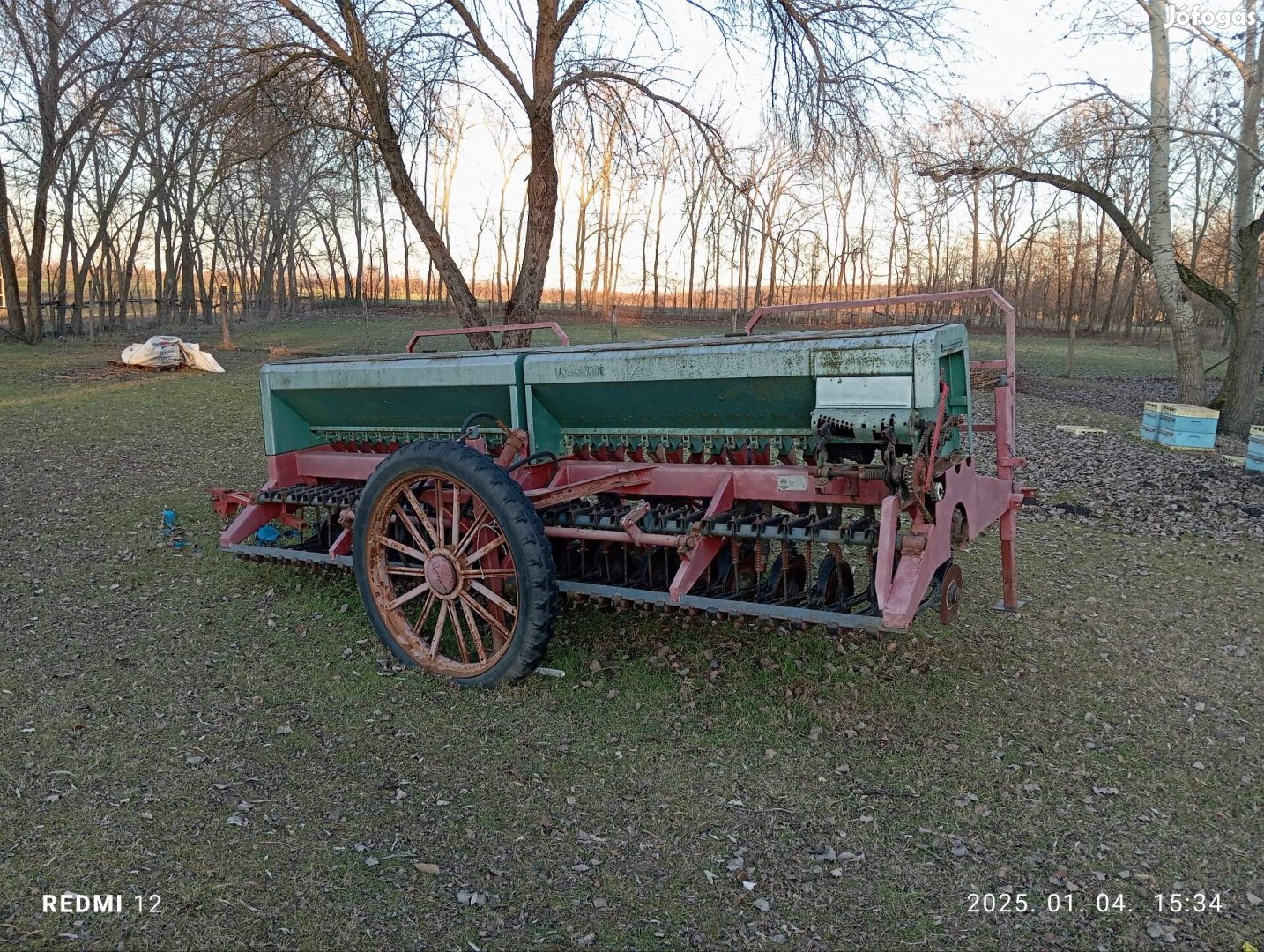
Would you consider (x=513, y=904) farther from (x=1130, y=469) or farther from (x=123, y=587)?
(x=1130, y=469)

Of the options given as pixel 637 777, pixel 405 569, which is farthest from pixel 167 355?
pixel 637 777

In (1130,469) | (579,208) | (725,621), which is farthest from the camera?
(579,208)

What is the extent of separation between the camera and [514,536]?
3840mm

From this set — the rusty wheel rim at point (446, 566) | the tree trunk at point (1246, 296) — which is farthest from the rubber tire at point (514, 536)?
the tree trunk at point (1246, 296)

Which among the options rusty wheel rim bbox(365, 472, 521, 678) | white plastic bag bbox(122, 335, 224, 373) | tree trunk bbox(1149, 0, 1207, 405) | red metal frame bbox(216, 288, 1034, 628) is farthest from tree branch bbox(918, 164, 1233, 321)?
white plastic bag bbox(122, 335, 224, 373)

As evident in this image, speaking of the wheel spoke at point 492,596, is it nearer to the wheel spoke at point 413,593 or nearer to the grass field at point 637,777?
the wheel spoke at point 413,593

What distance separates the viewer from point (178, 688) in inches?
171

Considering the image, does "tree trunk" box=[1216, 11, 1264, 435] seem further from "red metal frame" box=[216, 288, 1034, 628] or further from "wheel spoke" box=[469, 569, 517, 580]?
"wheel spoke" box=[469, 569, 517, 580]

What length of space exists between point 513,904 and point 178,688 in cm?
245

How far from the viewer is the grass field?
2.76 m

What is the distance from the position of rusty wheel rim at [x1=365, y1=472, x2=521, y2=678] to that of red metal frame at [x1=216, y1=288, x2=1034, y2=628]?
33 cm

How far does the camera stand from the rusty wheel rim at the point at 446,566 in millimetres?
4098

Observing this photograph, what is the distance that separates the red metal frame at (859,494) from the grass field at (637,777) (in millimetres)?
624

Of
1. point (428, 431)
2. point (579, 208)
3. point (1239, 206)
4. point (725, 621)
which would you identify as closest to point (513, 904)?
point (725, 621)
